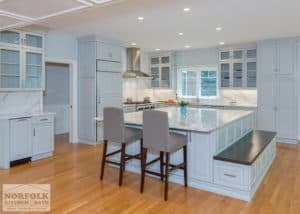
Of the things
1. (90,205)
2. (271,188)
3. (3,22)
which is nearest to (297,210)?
Answer: (271,188)

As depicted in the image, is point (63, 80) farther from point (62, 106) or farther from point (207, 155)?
point (207, 155)

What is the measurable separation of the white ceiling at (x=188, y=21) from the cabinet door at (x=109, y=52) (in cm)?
30

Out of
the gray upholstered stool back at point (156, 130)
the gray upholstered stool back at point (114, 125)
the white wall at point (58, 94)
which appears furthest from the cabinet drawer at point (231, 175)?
the white wall at point (58, 94)

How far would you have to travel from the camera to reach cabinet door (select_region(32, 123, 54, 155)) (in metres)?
4.84

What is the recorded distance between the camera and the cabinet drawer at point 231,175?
10.5 feet

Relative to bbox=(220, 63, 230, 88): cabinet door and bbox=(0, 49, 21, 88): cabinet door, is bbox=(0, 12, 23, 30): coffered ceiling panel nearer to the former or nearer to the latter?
bbox=(0, 49, 21, 88): cabinet door

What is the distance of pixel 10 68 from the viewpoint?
4.82m

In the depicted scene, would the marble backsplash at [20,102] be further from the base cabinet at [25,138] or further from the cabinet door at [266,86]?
the cabinet door at [266,86]

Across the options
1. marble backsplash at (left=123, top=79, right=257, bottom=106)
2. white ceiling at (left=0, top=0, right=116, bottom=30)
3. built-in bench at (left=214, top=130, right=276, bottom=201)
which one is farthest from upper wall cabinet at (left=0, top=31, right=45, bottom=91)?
built-in bench at (left=214, top=130, right=276, bottom=201)

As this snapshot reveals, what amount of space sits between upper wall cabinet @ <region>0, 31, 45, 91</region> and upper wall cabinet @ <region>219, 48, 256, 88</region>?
16.4 feet

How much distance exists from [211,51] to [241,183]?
5481 millimetres

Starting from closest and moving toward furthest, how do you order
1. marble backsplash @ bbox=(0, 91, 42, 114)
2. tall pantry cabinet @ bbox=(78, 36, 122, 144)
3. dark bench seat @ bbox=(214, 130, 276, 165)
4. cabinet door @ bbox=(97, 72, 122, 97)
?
dark bench seat @ bbox=(214, 130, 276, 165) → marble backsplash @ bbox=(0, 91, 42, 114) → tall pantry cabinet @ bbox=(78, 36, 122, 144) → cabinet door @ bbox=(97, 72, 122, 97)

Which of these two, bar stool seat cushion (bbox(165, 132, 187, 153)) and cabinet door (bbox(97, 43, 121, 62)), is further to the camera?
cabinet door (bbox(97, 43, 121, 62))

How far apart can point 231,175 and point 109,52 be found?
14.8 feet
